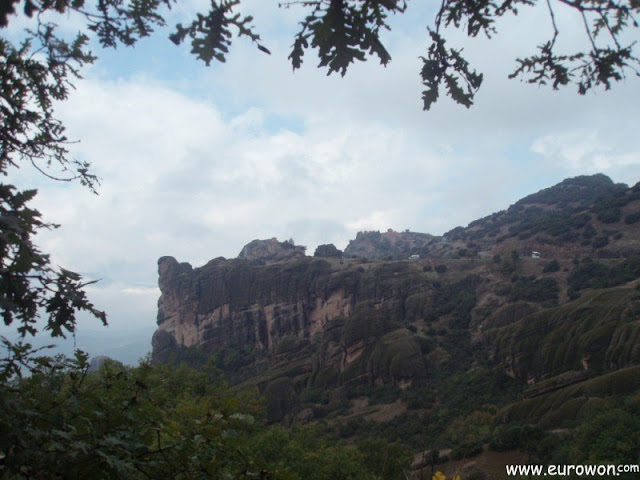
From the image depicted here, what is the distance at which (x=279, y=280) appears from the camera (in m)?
76.4

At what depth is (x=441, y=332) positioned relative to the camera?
50688mm

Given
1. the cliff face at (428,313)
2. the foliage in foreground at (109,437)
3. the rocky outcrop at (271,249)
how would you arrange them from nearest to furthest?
the foliage in foreground at (109,437), the cliff face at (428,313), the rocky outcrop at (271,249)

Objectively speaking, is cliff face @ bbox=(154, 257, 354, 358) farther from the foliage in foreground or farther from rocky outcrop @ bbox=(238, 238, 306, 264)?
the foliage in foreground

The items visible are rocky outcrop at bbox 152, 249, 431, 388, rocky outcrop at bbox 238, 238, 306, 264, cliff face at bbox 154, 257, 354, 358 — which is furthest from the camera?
rocky outcrop at bbox 238, 238, 306, 264

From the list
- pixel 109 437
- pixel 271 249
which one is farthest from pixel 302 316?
pixel 109 437

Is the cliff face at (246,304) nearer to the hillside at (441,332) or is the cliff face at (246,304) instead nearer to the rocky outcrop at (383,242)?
the hillside at (441,332)

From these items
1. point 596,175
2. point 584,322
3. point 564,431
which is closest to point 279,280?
point 584,322

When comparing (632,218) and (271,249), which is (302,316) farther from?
(632,218)

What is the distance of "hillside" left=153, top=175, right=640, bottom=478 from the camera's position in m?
26.4

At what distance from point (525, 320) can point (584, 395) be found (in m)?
12.9

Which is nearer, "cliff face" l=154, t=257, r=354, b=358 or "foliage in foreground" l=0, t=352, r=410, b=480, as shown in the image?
"foliage in foreground" l=0, t=352, r=410, b=480

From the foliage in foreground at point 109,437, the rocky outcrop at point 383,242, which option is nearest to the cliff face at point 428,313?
the foliage in foreground at point 109,437

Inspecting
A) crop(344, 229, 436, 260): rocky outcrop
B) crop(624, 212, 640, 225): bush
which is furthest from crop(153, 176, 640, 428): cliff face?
crop(344, 229, 436, 260): rocky outcrop

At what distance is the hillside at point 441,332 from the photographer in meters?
26.4
